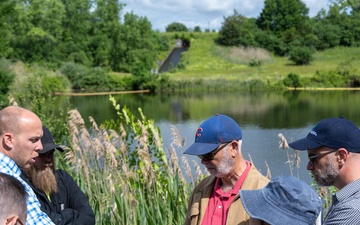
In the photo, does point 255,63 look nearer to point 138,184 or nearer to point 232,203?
point 138,184

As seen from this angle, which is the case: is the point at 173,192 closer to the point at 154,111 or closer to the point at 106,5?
the point at 154,111

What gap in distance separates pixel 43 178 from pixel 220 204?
107 cm

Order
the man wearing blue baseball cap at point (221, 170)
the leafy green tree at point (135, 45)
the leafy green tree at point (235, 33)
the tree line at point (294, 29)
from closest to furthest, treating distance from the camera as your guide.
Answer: the man wearing blue baseball cap at point (221, 170) < the leafy green tree at point (135, 45) < the tree line at point (294, 29) < the leafy green tree at point (235, 33)

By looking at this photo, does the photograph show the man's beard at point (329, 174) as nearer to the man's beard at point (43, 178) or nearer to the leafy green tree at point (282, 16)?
the man's beard at point (43, 178)

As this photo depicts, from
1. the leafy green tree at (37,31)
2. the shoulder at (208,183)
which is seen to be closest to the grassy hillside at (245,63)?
the leafy green tree at (37,31)

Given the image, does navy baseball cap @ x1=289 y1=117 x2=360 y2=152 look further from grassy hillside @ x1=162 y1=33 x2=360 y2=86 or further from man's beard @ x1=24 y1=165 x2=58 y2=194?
grassy hillside @ x1=162 y1=33 x2=360 y2=86

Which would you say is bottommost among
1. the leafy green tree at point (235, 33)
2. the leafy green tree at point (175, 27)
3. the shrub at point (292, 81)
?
the shrub at point (292, 81)

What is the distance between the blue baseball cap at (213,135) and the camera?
256 cm

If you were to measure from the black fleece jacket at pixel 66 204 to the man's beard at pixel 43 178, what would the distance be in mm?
25

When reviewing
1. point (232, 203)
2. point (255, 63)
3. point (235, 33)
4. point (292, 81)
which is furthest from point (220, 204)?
point (235, 33)

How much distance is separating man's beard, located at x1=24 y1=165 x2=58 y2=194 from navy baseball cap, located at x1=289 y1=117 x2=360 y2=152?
1.47 metres

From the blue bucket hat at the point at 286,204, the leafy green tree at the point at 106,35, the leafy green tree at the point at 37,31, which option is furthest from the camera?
the leafy green tree at the point at 106,35

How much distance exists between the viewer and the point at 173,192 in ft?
14.3

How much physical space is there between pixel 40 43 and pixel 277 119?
108ft
